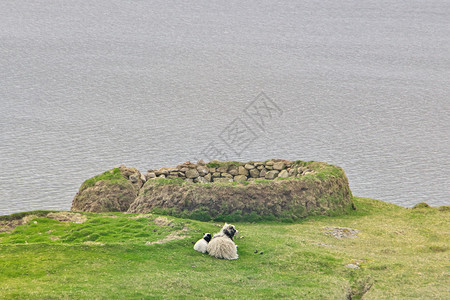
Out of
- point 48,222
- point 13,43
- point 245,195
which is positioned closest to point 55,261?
point 48,222

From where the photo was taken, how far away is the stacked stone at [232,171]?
108 feet

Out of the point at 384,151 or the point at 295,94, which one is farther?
the point at 295,94

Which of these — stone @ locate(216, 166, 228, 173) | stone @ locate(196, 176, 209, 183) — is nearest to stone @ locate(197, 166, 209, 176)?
stone @ locate(196, 176, 209, 183)

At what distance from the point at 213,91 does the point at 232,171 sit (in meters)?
38.3

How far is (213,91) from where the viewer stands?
2805 inches

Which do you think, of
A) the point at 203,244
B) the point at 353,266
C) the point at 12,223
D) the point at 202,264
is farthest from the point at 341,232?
the point at 12,223

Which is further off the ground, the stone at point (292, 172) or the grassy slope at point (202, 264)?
Answer: the stone at point (292, 172)

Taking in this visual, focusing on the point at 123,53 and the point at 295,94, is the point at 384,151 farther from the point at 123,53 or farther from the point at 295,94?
the point at 123,53

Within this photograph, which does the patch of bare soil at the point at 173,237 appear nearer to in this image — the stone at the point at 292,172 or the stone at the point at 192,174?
the stone at the point at 192,174

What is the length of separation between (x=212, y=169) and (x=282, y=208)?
19.6 ft

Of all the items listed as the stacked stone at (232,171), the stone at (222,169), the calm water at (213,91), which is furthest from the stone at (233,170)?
the calm water at (213,91)

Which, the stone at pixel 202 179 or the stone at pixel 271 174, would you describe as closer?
the stone at pixel 202 179

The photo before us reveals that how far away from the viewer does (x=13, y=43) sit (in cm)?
8688

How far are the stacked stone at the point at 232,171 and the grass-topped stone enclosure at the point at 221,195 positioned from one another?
0.20 ft
